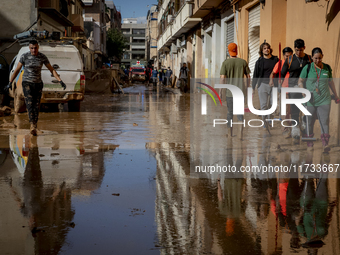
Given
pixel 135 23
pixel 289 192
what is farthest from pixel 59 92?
pixel 135 23

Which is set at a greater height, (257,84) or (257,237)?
(257,84)

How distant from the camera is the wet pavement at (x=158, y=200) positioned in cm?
382

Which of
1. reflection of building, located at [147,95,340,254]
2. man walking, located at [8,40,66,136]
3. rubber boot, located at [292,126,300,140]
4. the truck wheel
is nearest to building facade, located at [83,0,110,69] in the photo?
the truck wheel

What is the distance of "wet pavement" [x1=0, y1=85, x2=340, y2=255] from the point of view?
382 centimetres

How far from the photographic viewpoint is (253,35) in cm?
1859

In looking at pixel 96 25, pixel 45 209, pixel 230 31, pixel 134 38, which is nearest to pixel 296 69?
pixel 45 209

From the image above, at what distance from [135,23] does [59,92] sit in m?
164

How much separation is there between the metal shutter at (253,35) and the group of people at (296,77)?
679 cm

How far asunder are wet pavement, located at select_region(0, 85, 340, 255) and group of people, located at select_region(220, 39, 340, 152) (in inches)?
24.2

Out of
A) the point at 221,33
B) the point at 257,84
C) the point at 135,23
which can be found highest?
the point at 135,23

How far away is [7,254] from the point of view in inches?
139

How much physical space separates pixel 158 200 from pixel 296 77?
5.50 m

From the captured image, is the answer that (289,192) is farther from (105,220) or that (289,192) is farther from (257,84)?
(257,84)

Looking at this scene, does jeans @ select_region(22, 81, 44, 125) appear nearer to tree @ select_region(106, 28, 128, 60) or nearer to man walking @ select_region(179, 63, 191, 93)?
man walking @ select_region(179, 63, 191, 93)
